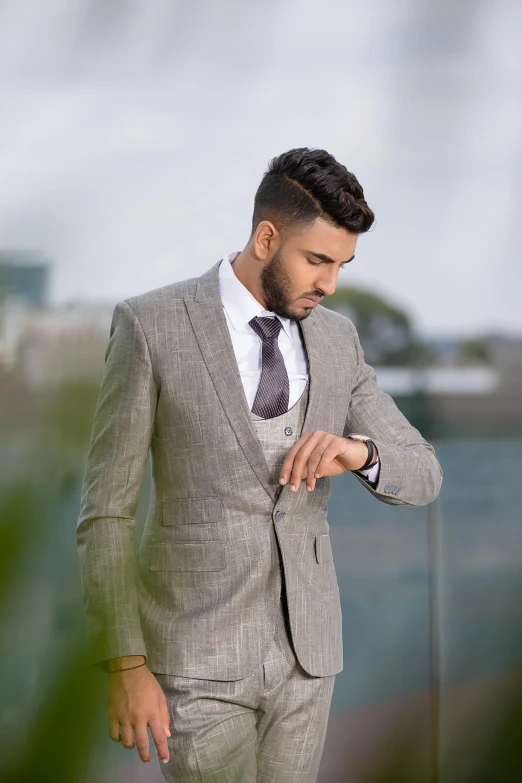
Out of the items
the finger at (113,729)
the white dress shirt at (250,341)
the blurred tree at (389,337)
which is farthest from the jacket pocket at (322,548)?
the blurred tree at (389,337)

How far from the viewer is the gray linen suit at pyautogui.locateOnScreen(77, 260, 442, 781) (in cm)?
135

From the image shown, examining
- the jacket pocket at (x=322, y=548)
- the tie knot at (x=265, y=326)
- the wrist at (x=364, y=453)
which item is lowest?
the jacket pocket at (x=322, y=548)

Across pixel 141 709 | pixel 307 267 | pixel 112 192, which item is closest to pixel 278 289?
pixel 307 267

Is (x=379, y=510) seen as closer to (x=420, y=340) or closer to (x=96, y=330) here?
(x=420, y=340)

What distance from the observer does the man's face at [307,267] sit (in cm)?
142

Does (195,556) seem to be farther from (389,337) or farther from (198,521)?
(389,337)

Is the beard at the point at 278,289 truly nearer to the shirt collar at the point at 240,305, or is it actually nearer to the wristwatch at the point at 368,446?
the shirt collar at the point at 240,305

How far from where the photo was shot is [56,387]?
218 millimetres

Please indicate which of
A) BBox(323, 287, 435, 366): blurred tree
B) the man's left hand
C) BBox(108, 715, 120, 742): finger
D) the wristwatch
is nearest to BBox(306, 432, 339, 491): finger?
the man's left hand

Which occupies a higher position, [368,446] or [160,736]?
[368,446]

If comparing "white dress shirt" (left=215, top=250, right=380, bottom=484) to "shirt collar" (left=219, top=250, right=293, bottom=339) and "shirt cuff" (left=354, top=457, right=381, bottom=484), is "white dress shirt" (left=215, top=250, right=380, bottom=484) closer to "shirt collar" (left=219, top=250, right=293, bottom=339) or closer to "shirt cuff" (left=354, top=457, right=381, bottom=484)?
"shirt collar" (left=219, top=250, right=293, bottom=339)

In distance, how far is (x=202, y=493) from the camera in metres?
1.38

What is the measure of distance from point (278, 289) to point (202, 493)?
0.33 m

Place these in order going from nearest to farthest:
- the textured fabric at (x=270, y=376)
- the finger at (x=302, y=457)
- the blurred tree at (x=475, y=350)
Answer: the blurred tree at (x=475, y=350)
the finger at (x=302, y=457)
the textured fabric at (x=270, y=376)
